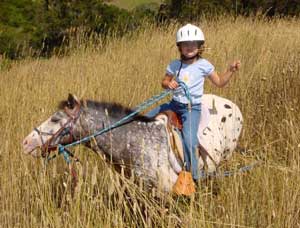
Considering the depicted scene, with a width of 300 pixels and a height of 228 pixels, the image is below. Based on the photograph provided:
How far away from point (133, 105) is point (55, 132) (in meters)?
2.29

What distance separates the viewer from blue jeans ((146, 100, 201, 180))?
3393mm

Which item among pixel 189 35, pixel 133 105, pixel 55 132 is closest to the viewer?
pixel 55 132

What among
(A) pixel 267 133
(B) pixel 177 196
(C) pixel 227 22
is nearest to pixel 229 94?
(A) pixel 267 133

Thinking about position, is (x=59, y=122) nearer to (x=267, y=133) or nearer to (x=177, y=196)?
(x=177, y=196)

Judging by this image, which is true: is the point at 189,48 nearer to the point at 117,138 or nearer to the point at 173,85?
the point at 173,85

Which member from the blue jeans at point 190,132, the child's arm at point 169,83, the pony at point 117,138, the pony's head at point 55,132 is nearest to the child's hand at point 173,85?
the child's arm at point 169,83

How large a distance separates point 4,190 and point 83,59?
155 inches

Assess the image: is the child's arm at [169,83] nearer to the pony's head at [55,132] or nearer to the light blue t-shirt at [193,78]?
the light blue t-shirt at [193,78]

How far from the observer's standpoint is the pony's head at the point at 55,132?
3.19 meters

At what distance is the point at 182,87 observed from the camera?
3.56 m

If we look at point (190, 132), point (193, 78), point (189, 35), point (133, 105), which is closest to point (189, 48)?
point (189, 35)

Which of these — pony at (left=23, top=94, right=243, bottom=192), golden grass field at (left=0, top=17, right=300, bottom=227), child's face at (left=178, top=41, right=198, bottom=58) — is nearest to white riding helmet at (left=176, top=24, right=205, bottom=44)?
child's face at (left=178, top=41, right=198, bottom=58)

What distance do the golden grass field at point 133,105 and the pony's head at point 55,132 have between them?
163mm

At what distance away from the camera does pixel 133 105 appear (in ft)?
17.9
